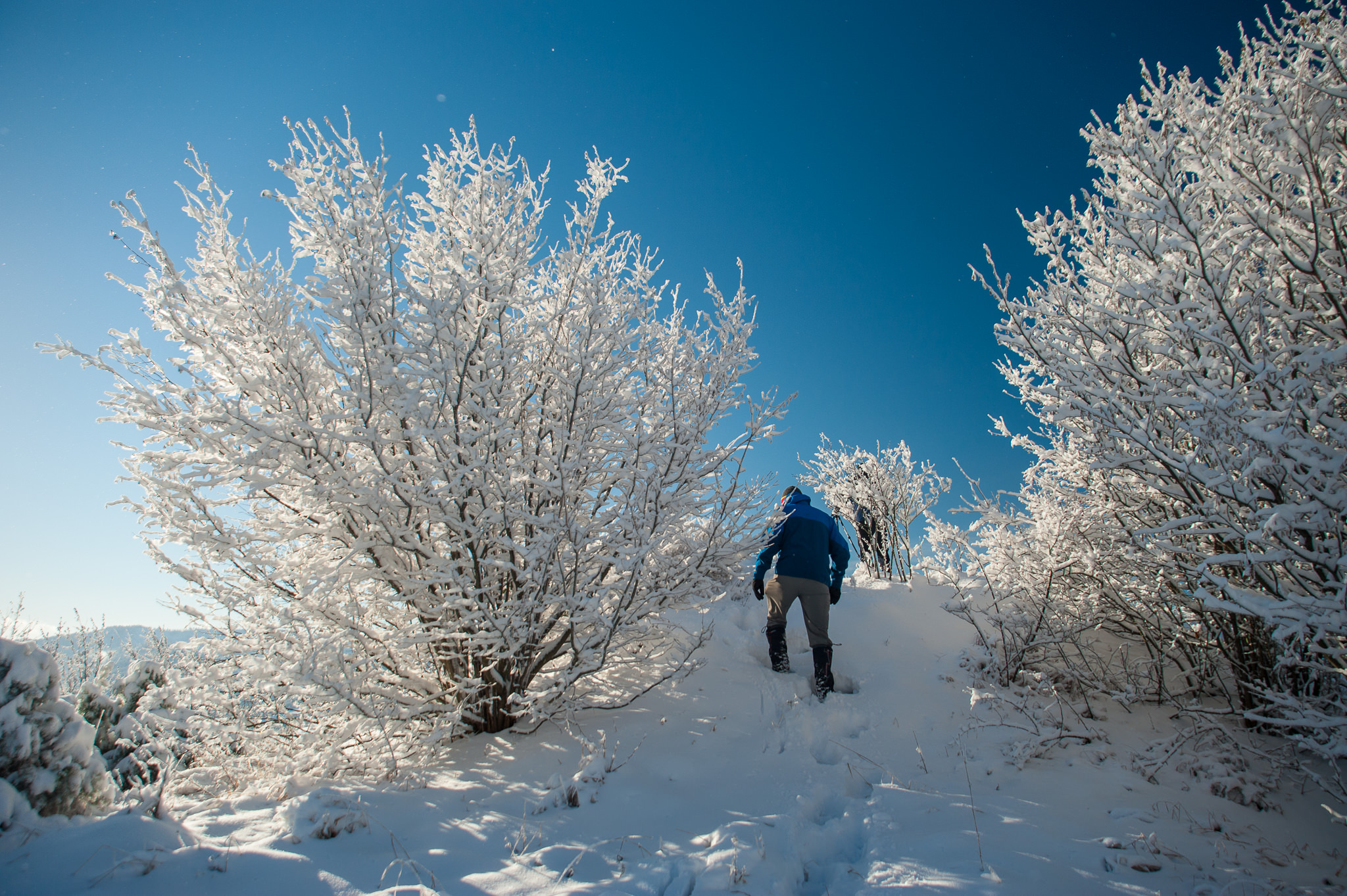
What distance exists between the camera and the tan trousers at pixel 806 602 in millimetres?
4426

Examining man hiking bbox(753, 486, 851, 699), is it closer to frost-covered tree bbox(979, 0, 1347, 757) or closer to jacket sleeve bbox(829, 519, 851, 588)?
jacket sleeve bbox(829, 519, 851, 588)

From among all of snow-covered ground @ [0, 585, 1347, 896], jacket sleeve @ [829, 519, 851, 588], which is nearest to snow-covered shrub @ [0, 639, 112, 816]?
snow-covered ground @ [0, 585, 1347, 896]

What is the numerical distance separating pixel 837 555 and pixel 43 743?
4.96 metres

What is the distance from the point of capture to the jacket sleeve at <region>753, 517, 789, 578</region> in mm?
4746

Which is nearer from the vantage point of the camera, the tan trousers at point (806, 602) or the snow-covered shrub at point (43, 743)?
the snow-covered shrub at point (43, 743)

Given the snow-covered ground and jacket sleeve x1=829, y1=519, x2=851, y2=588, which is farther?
jacket sleeve x1=829, y1=519, x2=851, y2=588

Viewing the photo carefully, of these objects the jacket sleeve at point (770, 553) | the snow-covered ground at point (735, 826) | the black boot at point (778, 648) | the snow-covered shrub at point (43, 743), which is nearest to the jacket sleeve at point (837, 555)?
the jacket sleeve at point (770, 553)

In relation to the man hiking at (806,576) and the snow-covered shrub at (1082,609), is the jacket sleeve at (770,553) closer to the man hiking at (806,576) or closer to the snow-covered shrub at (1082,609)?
the man hiking at (806,576)

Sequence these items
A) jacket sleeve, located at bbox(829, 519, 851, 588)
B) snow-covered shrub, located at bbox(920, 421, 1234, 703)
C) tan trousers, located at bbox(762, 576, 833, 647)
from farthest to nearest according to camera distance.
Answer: jacket sleeve, located at bbox(829, 519, 851, 588)
tan trousers, located at bbox(762, 576, 833, 647)
snow-covered shrub, located at bbox(920, 421, 1234, 703)

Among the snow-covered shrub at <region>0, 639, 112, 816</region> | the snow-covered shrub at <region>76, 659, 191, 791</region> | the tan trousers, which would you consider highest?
the tan trousers

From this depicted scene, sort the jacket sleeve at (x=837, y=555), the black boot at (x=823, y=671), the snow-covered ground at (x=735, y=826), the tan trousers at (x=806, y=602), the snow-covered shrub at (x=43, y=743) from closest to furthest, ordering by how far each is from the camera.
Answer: the snow-covered ground at (x=735, y=826) < the snow-covered shrub at (x=43, y=743) < the black boot at (x=823, y=671) < the tan trousers at (x=806, y=602) < the jacket sleeve at (x=837, y=555)

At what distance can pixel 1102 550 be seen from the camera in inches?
145

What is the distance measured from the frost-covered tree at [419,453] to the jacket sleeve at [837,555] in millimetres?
1684

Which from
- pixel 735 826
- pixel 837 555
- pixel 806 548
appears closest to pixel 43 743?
pixel 735 826
